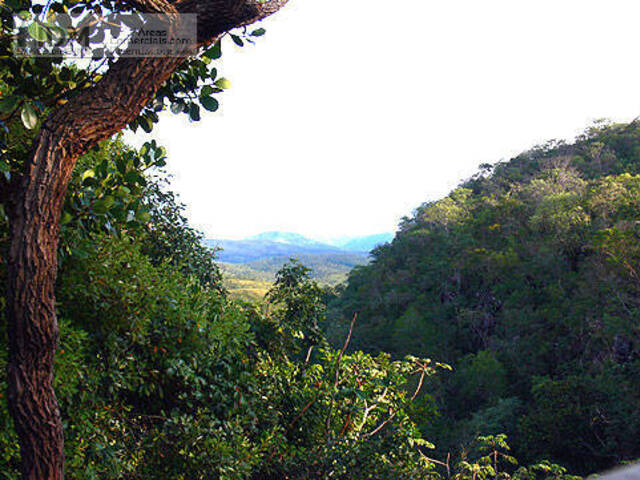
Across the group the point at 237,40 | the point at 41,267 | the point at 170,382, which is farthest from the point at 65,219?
the point at 170,382

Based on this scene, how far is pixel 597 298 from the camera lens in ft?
50.1

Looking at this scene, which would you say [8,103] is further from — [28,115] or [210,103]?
[210,103]

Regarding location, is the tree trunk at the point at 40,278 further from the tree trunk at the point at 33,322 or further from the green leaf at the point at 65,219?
the green leaf at the point at 65,219

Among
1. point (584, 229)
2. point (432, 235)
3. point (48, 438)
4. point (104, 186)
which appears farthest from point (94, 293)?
point (432, 235)

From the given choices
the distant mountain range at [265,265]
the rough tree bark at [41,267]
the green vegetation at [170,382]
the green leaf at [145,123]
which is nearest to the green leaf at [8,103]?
the rough tree bark at [41,267]

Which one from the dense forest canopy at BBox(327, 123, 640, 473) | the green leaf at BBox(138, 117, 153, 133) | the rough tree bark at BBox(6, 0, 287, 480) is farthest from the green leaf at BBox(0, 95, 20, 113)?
the dense forest canopy at BBox(327, 123, 640, 473)

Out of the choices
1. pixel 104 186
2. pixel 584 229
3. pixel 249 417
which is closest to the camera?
pixel 104 186

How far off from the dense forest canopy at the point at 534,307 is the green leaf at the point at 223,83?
16.0 feet

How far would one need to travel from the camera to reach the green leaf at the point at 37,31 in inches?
47.5

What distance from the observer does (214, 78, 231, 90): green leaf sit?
179 centimetres

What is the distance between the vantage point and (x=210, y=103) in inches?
71.1

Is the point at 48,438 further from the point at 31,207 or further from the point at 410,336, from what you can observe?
the point at 410,336

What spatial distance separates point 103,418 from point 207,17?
2311 millimetres

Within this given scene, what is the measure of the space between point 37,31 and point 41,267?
0.66 m
